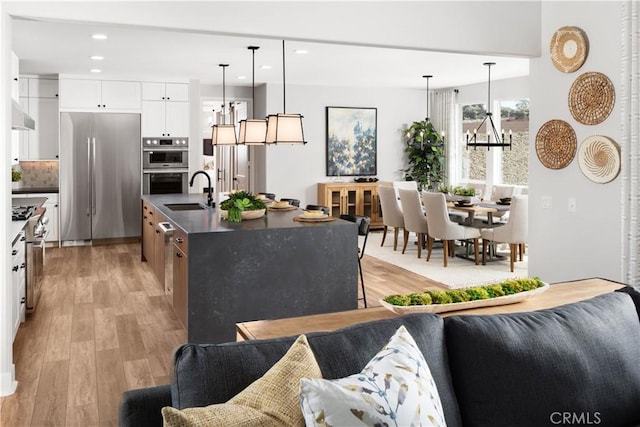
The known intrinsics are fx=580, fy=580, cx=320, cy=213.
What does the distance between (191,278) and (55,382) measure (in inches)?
41.8

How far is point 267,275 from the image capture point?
431 centimetres

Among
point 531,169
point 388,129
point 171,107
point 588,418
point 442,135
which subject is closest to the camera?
point 588,418

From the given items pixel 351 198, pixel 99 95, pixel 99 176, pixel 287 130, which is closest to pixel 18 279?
pixel 287 130

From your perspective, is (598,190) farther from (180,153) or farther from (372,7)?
(180,153)

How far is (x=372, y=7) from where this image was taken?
428 cm

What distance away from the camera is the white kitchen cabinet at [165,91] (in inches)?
354

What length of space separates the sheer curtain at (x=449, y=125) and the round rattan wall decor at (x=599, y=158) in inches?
248

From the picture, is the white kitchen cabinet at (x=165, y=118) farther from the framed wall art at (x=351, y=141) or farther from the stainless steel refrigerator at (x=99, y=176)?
the framed wall art at (x=351, y=141)

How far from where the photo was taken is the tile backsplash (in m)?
9.04

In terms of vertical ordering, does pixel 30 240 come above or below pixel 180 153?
below

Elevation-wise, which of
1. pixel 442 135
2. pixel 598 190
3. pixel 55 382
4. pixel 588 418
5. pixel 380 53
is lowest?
pixel 55 382

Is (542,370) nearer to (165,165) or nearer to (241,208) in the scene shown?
(241,208)

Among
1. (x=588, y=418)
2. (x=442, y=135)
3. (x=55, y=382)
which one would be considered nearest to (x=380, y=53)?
(x=442, y=135)

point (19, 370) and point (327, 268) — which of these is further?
point (327, 268)
